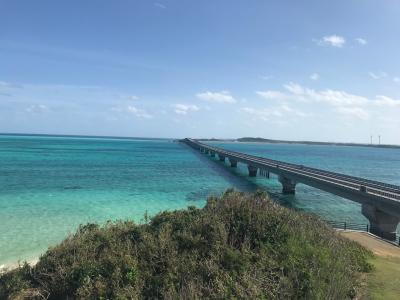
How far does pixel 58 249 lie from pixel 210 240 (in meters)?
4.28

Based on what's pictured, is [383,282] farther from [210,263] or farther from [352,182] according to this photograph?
[352,182]

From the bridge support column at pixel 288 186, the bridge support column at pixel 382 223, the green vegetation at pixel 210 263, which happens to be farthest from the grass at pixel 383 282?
the bridge support column at pixel 288 186

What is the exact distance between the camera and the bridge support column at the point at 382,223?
26016 mm

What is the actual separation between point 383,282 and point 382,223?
1887cm

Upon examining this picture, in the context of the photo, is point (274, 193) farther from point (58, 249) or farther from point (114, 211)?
point (58, 249)

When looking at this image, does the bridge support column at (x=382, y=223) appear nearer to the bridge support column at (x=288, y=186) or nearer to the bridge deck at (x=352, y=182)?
the bridge deck at (x=352, y=182)

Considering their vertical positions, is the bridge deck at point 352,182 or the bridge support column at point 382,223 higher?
the bridge deck at point 352,182

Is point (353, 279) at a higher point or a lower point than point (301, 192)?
higher

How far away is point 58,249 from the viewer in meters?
10.8

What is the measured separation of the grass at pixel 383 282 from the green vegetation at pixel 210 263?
14.0 inches

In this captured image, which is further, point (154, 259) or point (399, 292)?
point (154, 259)

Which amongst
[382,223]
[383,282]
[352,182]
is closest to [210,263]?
[383,282]

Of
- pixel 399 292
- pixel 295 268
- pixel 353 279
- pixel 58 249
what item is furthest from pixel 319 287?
pixel 58 249

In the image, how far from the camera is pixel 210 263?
8.66 meters
